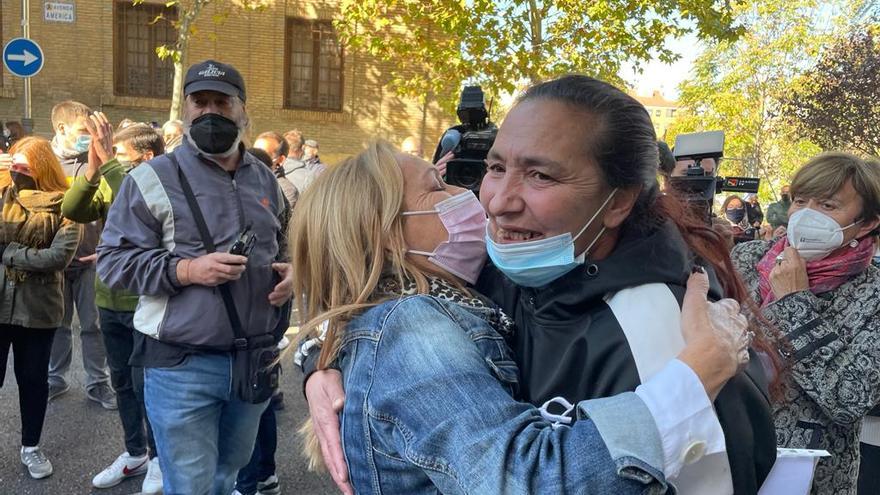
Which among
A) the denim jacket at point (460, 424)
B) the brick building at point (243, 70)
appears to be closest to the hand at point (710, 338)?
the denim jacket at point (460, 424)

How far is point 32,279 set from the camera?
391 cm

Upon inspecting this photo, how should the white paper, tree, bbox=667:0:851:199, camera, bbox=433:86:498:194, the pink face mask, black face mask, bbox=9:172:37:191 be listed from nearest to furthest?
the white paper, the pink face mask, camera, bbox=433:86:498:194, black face mask, bbox=9:172:37:191, tree, bbox=667:0:851:199

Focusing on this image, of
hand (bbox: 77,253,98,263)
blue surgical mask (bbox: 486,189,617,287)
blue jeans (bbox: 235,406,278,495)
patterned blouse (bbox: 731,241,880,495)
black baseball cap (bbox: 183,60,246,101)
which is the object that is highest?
black baseball cap (bbox: 183,60,246,101)

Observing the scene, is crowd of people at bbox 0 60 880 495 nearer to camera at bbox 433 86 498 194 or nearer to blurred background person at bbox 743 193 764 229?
camera at bbox 433 86 498 194

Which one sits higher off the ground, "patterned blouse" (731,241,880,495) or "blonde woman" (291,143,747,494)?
"blonde woman" (291,143,747,494)

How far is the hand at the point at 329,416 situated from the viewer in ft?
4.81

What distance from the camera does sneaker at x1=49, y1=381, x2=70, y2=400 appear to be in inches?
201

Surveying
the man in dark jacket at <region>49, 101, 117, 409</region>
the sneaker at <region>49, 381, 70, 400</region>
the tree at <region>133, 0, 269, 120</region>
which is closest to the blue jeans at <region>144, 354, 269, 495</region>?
the man in dark jacket at <region>49, 101, 117, 409</region>

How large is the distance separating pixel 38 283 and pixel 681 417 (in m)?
3.91

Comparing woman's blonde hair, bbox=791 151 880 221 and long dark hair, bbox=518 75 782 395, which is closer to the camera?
long dark hair, bbox=518 75 782 395

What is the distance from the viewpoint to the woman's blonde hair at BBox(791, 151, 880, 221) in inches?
102

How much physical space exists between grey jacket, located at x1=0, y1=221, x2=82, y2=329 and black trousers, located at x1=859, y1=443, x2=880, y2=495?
4.19 metres

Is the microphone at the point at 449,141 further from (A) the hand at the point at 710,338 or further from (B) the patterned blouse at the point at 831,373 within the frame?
(B) the patterned blouse at the point at 831,373

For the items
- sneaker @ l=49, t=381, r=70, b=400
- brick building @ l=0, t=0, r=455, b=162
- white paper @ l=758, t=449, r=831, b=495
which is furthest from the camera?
brick building @ l=0, t=0, r=455, b=162
